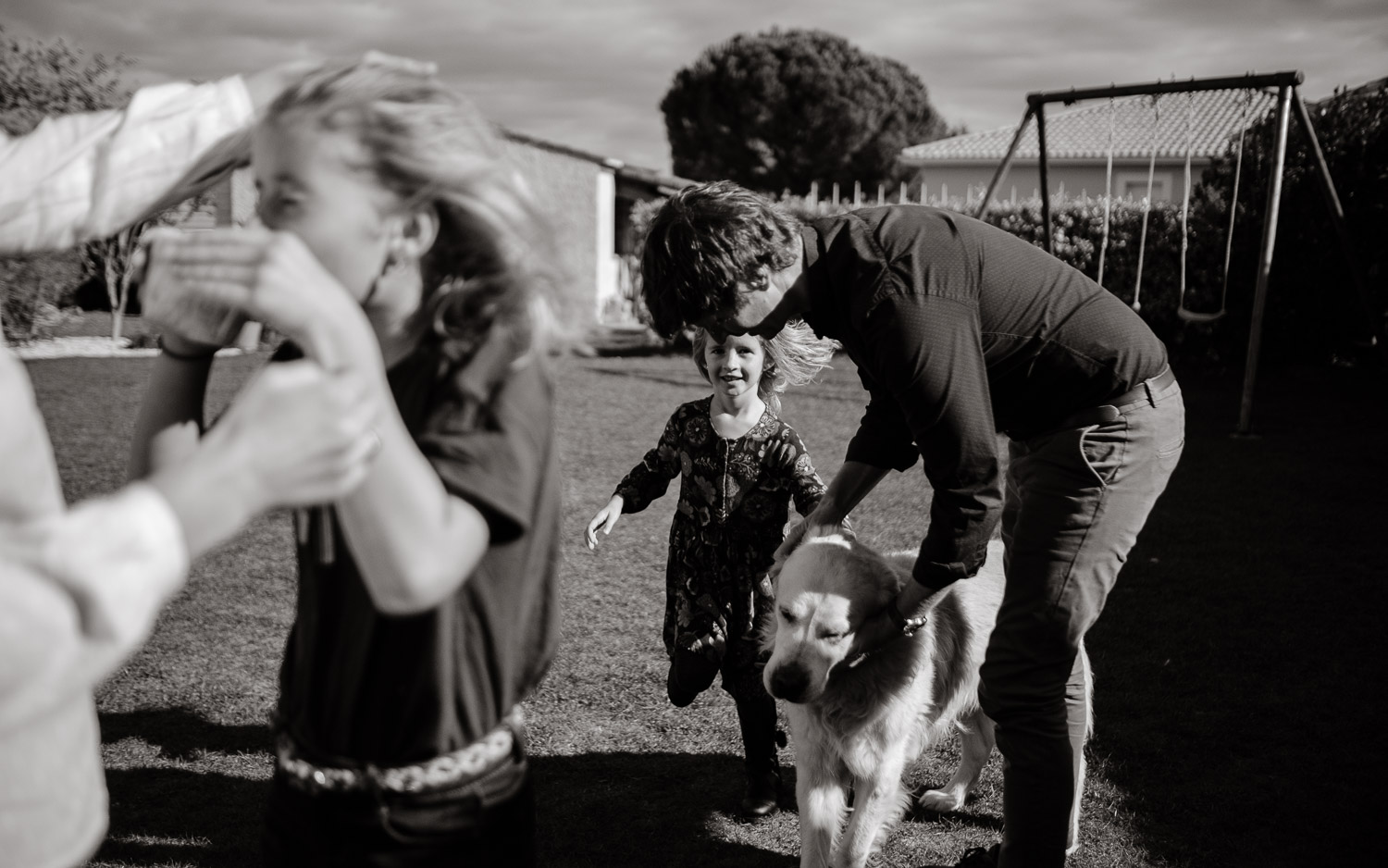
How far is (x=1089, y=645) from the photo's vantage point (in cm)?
538

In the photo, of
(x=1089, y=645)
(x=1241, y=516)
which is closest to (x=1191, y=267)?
(x=1241, y=516)

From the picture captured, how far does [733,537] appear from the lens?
389 centimetres

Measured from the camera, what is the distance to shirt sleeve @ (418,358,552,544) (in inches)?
51.0

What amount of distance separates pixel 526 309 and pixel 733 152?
5196 cm

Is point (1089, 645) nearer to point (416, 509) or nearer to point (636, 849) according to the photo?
point (636, 849)

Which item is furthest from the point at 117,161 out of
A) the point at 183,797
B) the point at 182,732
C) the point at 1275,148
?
the point at 1275,148

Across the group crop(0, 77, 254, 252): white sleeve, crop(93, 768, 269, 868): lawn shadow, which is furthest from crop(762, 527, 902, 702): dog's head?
crop(0, 77, 254, 252): white sleeve

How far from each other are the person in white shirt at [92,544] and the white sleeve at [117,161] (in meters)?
0.40

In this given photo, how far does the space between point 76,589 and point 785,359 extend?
3302 millimetres

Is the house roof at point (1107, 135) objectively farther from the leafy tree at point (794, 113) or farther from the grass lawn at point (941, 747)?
the grass lawn at point (941, 747)

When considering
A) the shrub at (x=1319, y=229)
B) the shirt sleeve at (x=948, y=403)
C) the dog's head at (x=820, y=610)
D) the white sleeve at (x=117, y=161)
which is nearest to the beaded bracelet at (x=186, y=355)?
the white sleeve at (x=117, y=161)

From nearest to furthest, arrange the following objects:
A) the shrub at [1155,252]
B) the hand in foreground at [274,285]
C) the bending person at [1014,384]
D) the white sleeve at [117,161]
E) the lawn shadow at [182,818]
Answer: the hand in foreground at [274,285], the white sleeve at [117,161], the bending person at [1014,384], the lawn shadow at [182,818], the shrub at [1155,252]

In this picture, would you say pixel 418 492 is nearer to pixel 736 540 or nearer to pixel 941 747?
pixel 736 540

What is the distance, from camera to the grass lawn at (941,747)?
3.68 meters
